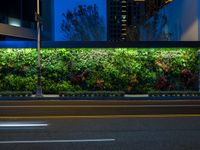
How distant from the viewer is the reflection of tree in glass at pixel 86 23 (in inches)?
2395

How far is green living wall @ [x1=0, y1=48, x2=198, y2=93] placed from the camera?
33312mm

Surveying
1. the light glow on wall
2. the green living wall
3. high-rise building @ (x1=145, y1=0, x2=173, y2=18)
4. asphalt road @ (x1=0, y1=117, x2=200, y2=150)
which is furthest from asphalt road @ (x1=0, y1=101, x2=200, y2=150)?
high-rise building @ (x1=145, y1=0, x2=173, y2=18)

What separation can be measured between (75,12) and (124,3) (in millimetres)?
51585

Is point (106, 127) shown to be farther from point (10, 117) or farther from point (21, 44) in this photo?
point (21, 44)

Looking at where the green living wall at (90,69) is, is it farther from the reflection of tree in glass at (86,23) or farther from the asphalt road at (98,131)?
the reflection of tree in glass at (86,23)

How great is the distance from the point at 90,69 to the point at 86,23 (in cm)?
2834

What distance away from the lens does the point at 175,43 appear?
33.5 meters

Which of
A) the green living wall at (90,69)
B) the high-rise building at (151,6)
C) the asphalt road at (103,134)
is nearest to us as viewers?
the asphalt road at (103,134)

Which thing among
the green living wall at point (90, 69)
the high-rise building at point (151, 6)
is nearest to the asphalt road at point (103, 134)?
the green living wall at point (90, 69)

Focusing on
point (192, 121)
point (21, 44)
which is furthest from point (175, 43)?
point (192, 121)

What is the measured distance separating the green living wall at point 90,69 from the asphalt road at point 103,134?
1831 centimetres

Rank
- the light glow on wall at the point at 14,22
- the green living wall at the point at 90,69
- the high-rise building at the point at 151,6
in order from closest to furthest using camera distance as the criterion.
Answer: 1. the green living wall at the point at 90,69
2. the light glow on wall at the point at 14,22
3. the high-rise building at the point at 151,6

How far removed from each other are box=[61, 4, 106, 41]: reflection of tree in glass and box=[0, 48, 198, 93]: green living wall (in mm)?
27562

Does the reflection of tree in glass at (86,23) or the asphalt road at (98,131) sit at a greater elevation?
the reflection of tree in glass at (86,23)
